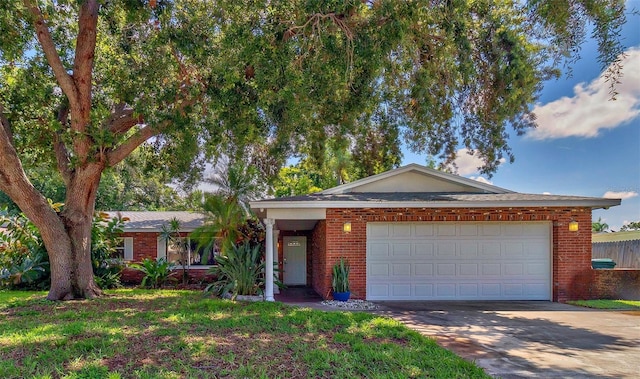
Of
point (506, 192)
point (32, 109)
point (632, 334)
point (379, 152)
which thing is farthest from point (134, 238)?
point (632, 334)

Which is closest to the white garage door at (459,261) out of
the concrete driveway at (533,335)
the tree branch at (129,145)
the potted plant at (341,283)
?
the concrete driveway at (533,335)

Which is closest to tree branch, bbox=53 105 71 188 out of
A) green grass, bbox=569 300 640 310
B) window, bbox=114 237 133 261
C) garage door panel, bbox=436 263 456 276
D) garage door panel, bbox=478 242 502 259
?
window, bbox=114 237 133 261

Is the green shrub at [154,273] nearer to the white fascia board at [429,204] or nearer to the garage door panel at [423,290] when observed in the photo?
the white fascia board at [429,204]

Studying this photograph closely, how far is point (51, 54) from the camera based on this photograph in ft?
33.0

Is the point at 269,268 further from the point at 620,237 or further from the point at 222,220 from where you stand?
the point at 620,237

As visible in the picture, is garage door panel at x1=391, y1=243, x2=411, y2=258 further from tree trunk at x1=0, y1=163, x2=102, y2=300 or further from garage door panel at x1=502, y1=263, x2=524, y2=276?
tree trunk at x1=0, y1=163, x2=102, y2=300

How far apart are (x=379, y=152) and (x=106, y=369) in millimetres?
11856

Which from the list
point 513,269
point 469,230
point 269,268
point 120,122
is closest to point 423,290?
point 469,230

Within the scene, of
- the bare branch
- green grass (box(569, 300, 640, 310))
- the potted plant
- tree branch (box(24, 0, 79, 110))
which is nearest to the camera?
tree branch (box(24, 0, 79, 110))

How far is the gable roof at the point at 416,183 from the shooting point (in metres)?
12.7

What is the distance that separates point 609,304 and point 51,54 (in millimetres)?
14379

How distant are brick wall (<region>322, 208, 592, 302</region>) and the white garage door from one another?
0.24 m

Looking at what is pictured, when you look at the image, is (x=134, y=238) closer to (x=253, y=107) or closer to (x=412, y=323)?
(x=253, y=107)

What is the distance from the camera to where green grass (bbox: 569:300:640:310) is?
977cm
